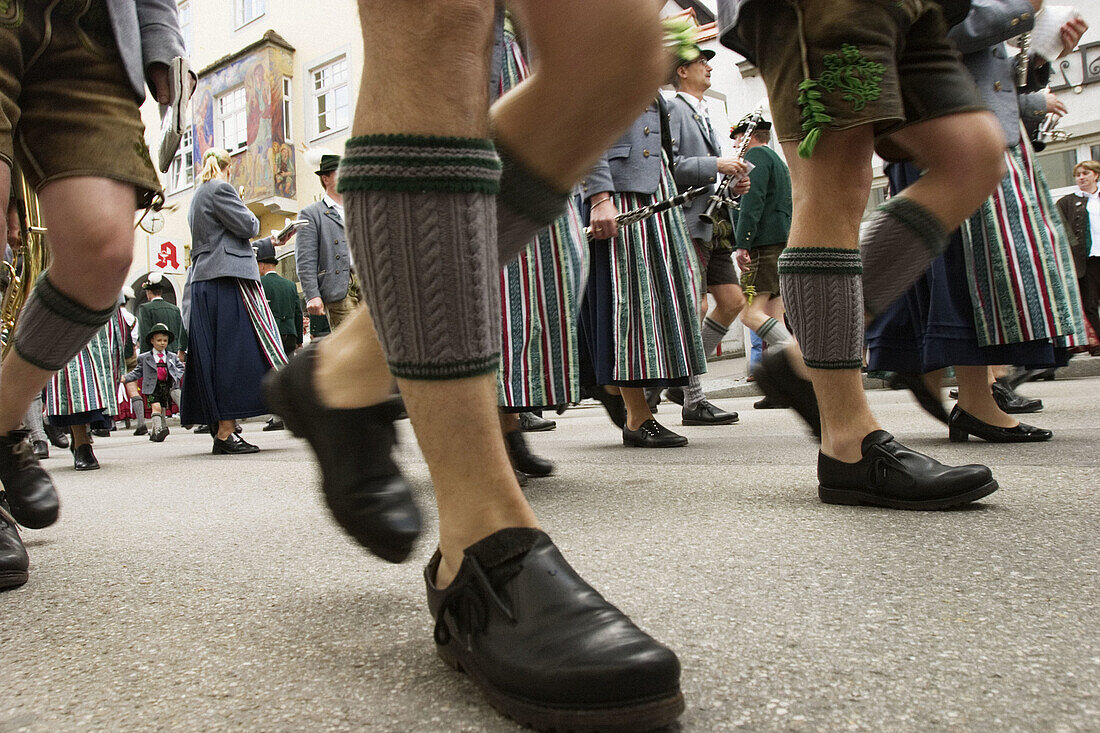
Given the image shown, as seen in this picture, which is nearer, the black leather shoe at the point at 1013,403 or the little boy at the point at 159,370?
the black leather shoe at the point at 1013,403

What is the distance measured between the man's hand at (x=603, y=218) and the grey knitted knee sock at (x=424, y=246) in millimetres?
2405

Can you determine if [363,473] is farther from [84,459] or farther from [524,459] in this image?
[84,459]

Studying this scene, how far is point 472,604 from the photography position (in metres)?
0.79

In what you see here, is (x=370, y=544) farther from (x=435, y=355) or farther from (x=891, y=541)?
(x=891, y=541)

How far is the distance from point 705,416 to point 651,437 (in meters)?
1.14

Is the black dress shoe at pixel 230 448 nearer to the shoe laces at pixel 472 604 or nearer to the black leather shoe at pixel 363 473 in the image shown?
the black leather shoe at pixel 363 473

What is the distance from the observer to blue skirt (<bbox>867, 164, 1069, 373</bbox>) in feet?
8.42

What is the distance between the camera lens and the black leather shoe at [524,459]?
2350 mm

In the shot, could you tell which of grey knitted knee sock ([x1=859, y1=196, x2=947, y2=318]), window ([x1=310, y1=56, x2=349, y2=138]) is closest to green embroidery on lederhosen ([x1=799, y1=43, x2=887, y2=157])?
grey knitted knee sock ([x1=859, y1=196, x2=947, y2=318])

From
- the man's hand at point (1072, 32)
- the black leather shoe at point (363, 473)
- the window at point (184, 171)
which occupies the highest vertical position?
the window at point (184, 171)

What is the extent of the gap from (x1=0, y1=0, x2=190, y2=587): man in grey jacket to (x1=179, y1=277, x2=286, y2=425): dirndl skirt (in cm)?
314

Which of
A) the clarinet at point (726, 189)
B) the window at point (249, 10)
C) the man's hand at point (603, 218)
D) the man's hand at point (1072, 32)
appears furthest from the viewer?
the window at point (249, 10)

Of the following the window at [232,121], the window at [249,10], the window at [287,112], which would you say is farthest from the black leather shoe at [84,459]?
the window at [249,10]

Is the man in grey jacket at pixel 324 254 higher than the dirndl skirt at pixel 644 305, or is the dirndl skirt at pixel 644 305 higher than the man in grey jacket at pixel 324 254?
the man in grey jacket at pixel 324 254
